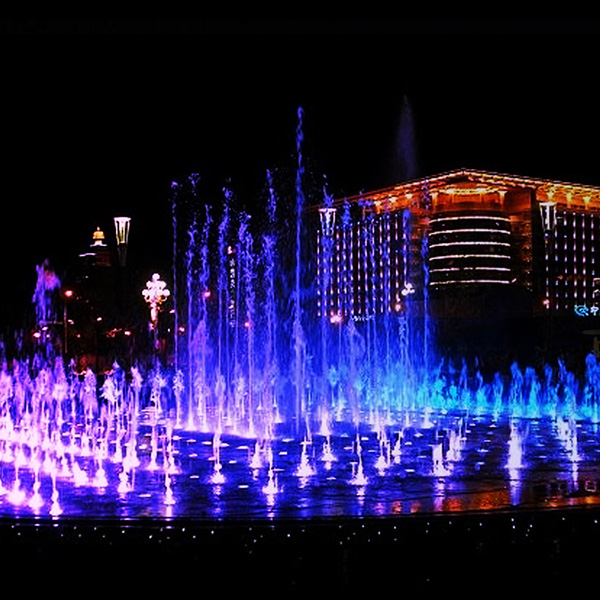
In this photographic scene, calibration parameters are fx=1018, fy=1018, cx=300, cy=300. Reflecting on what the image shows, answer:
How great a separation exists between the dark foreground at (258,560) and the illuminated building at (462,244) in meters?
58.5

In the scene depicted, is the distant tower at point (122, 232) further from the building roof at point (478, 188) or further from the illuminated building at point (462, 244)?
the building roof at point (478, 188)

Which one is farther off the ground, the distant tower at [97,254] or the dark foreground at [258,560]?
the distant tower at [97,254]

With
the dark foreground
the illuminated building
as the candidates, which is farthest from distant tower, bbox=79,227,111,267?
the illuminated building

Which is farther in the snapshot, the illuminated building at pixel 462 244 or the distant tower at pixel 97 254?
Result: the illuminated building at pixel 462 244

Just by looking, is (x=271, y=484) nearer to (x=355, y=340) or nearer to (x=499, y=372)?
(x=499, y=372)

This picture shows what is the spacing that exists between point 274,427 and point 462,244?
56502 mm

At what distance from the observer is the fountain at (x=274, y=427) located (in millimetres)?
8359

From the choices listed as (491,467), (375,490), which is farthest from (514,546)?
(491,467)

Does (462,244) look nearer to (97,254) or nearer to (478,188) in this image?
(478,188)

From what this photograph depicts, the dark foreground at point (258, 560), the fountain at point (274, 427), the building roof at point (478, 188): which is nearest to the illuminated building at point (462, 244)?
the building roof at point (478, 188)

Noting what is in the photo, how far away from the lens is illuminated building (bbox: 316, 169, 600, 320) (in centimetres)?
7056

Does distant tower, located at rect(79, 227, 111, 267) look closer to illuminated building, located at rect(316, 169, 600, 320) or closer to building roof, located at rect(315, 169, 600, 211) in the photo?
illuminated building, located at rect(316, 169, 600, 320)

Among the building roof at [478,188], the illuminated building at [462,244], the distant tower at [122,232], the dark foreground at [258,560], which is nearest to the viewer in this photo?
the dark foreground at [258,560]

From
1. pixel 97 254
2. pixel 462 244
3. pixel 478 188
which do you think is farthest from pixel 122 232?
pixel 478 188
